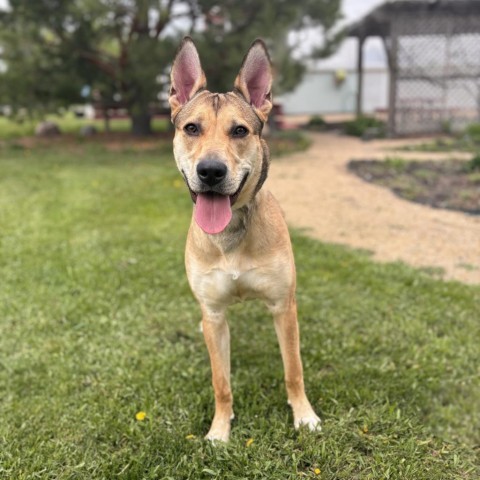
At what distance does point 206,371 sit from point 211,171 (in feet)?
5.43

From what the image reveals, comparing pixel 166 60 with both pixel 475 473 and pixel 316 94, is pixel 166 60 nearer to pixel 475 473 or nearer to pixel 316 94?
pixel 475 473

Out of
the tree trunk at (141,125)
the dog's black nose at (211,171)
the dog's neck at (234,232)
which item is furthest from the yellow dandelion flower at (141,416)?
the tree trunk at (141,125)

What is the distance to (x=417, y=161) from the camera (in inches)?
404

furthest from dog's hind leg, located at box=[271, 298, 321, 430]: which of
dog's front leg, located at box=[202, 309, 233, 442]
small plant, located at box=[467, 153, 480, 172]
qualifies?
small plant, located at box=[467, 153, 480, 172]

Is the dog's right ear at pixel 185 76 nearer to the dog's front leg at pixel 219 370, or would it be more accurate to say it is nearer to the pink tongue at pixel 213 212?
the pink tongue at pixel 213 212

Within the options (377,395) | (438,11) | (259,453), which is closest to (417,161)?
(438,11)

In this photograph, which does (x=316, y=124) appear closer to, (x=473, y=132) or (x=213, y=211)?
(x=473, y=132)

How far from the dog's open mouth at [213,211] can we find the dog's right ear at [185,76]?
67 centimetres

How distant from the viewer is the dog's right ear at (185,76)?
107 inches

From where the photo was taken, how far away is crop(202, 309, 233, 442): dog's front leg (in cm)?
279

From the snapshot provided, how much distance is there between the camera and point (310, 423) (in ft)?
9.11

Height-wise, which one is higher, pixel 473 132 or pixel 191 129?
pixel 191 129

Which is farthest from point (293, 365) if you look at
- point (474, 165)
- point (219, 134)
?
point (474, 165)

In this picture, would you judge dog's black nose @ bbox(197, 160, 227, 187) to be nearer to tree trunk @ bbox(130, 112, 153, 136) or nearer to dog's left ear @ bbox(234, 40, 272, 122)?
dog's left ear @ bbox(234, 40, 272, 122)
